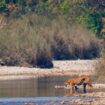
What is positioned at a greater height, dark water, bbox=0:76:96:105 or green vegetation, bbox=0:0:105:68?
green vegetation, bbox=0:0:105:68

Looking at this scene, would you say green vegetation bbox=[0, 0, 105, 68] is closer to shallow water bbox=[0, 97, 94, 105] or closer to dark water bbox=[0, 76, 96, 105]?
dark water bbox=[0, 76, 96, 105]

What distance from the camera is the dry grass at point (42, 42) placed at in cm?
5674

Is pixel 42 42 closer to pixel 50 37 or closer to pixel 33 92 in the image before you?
pixel 50 37

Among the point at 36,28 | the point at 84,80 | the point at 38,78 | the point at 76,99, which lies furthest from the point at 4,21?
the point at 76,99

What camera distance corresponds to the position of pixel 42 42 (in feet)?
195

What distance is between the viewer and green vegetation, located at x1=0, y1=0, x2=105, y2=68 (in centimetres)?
5691

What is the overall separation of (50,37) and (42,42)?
392 centimetres

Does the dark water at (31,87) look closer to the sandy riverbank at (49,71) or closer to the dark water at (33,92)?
the dark water at (33,92)

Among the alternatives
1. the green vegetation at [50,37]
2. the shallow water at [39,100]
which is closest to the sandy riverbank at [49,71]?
the green vegetation at [50,37]

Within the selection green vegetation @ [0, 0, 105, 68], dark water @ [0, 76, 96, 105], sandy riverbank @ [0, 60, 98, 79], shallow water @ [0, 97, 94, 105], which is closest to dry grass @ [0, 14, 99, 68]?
green vegetation @ [0, 0, 105, 68]

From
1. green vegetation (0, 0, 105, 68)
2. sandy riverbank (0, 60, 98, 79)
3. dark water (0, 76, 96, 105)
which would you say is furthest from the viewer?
green vegetation (0, 0, 105, 68)

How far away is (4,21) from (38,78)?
51.2ft

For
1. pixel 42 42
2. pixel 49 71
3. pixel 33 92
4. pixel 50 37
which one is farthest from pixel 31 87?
pixel 50 37

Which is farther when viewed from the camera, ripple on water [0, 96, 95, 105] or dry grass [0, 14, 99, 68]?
dry grass [0, 14, 99, 68]
